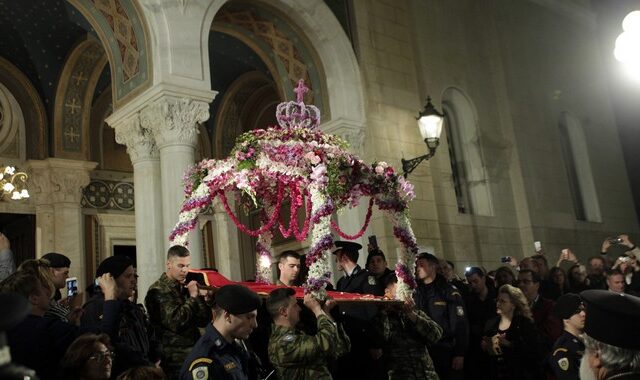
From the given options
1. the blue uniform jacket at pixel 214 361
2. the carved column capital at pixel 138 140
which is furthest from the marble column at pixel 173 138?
the blue uniform jacket at pixel 214 361

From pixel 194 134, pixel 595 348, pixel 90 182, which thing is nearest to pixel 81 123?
pixel 90 182

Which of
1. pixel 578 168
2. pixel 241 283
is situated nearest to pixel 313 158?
pixel 241 283

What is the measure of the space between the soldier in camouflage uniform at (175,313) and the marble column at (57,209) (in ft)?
27.7

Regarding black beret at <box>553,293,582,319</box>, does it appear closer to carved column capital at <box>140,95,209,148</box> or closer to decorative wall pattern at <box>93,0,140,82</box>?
carved column capital at <box>140,95,209,148</box>

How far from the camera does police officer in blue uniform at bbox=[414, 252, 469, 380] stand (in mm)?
6387

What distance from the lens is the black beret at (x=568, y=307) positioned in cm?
501

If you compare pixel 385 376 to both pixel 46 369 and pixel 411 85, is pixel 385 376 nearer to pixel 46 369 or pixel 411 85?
pixel 46 369

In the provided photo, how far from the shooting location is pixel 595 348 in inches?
98.6

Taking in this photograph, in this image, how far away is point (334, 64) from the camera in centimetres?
1177

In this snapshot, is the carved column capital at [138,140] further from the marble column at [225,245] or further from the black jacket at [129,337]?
the marble column at [225,245]

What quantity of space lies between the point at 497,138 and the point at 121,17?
8707 millimetres

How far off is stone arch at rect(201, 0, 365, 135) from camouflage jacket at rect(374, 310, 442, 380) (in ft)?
19.6

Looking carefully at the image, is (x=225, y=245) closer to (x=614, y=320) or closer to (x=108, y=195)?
(x=108, y=195)

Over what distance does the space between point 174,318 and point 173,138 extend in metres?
4.52
